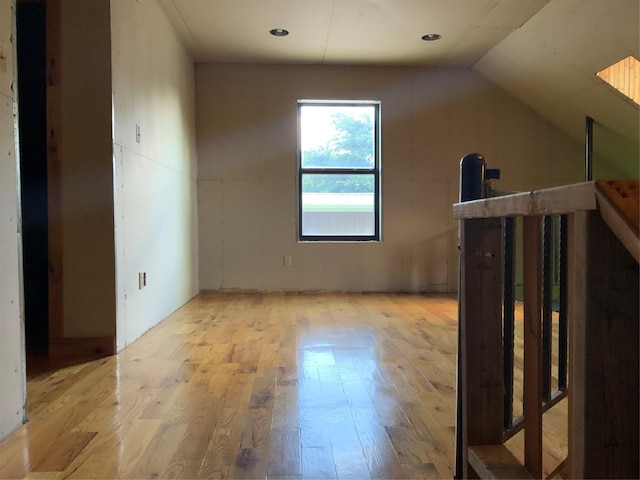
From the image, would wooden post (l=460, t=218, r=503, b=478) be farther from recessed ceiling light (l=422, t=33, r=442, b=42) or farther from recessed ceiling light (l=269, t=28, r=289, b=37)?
recessed ceiling light (l=422, t=33, r=442, b=42)

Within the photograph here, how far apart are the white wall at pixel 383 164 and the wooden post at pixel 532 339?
4.35 m

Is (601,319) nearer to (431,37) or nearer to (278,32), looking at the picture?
(278,32)

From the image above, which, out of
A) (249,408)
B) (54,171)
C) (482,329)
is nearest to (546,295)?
(482,329)

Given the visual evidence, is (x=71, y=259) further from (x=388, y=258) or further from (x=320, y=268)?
(x=388, y=258)

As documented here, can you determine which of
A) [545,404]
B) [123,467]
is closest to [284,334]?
[123,467]

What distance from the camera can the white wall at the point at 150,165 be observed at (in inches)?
116

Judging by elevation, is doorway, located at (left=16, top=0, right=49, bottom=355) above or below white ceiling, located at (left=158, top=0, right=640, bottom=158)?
below

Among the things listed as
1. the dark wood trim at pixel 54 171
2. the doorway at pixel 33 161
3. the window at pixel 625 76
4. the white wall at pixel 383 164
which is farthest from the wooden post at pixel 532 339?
the white wall at pixel 383 164

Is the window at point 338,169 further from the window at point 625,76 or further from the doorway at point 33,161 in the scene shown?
the doorway at point 33,161

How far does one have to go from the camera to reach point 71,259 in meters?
2.79

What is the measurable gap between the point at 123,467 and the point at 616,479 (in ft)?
4.44

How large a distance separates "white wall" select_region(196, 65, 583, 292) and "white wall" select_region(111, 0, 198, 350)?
0.45 metres

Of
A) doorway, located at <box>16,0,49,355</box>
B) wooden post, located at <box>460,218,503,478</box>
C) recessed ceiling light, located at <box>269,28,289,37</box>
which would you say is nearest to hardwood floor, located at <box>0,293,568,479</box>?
wooden post, located at <box>460,218,503,478</box>

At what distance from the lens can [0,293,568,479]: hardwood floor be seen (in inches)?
58.9
